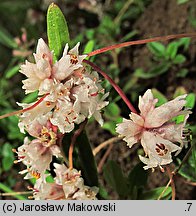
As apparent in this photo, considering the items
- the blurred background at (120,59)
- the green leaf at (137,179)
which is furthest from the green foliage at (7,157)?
the green leaf at (137,179)

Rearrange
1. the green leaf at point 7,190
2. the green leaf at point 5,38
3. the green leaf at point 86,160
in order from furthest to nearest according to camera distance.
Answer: the green leaf at point 5,38
the green leaf at point 7,190
the green leaf at point 86,160

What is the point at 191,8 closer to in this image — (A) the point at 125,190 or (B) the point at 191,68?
(B) the point at 191,68

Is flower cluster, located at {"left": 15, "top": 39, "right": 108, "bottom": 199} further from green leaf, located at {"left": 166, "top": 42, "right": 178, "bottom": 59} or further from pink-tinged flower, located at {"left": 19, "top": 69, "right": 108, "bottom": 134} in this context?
green leaf, located at {"left": 166, "top": 42, "right": 178, "bottom": 59}

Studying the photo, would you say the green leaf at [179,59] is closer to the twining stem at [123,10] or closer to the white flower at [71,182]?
the twining stem at [123,10]

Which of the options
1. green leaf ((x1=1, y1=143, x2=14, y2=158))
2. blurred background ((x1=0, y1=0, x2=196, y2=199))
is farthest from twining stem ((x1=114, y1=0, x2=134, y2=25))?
green leaf ((x1=1, y1=143, x2=14, y2=158))
